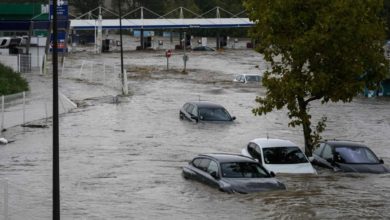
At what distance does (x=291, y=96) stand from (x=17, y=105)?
802 inches

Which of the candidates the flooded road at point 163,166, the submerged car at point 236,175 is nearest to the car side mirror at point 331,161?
the flooded road at point 163,166

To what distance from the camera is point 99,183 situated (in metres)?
22.5

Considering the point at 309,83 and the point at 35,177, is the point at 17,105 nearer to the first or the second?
the point at 35,177

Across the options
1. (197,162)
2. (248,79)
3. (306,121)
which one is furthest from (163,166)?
(248,79)

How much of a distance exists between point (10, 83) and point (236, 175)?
32155mm

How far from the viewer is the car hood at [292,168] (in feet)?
74.3

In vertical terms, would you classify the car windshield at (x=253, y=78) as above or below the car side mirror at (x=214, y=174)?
below

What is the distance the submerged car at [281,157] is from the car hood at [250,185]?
2971mm

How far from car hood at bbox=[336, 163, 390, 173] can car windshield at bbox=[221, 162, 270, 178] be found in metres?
4.21

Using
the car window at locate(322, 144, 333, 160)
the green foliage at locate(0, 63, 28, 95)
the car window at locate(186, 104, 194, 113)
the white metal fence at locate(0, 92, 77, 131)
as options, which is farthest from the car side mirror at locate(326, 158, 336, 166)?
the green foliage at locate(0, 63, 28, 95)

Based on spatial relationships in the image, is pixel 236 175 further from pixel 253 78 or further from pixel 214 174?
pixel 253 78

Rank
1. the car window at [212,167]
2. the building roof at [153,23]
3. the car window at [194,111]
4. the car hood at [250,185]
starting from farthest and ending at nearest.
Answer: the building roof at [153,23] < the car window at [194,111] < the car window at [212,167] < the car hood at [250,185]

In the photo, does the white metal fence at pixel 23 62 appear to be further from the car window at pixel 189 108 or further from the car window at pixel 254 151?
the car window at pixel 254 151

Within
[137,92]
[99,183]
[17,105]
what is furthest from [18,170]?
[137,92]
